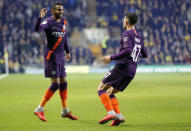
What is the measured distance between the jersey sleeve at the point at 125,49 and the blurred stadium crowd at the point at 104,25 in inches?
885

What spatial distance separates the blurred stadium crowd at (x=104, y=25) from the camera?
30.6 metres

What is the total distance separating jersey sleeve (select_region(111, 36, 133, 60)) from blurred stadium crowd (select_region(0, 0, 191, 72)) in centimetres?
2249

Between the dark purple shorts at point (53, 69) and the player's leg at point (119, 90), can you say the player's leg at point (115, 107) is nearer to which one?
the player's leg at point (119, 90)

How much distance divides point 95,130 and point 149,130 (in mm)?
919

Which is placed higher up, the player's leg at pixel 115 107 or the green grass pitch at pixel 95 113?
the player's leg at pixel 115 107

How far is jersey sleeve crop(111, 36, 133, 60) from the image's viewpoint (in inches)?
299

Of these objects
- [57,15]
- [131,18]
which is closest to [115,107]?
[131,18]

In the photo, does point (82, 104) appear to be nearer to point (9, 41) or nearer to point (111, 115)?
point (111, 115)

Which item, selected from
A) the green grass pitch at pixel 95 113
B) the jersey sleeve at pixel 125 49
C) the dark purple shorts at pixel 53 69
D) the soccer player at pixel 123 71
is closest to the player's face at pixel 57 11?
the dark purple shorts at pixel 53 69

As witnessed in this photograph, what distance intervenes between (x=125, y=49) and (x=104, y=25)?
26.8 metres

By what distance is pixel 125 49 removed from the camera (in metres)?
7.60


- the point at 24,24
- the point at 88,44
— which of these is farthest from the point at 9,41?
the point at 88,44

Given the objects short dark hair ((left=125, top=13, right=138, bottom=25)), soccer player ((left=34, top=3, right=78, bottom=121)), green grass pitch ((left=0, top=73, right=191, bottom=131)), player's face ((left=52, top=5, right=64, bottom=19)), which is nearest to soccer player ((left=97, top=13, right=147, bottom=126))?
short dark hair ((left=125, top=13, right=138, bottom=25))

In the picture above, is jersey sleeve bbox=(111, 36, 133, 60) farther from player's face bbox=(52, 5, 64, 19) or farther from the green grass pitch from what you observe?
player's face bbox=(52, 5, 64, 19)
